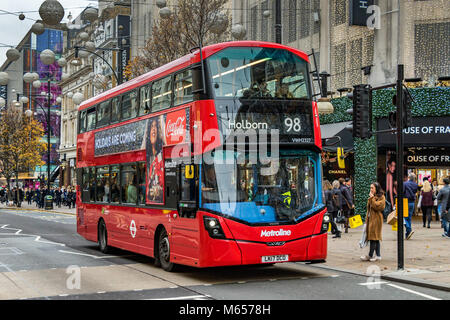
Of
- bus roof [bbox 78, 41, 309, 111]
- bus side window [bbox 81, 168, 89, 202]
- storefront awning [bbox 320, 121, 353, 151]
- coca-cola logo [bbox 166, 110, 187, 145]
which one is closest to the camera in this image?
bus roof [bbox 78, 41, 309, 111]

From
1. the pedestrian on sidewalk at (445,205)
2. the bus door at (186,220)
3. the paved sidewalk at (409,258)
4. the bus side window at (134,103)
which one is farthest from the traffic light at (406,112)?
the pedestrian on sidewalk at (445,205)

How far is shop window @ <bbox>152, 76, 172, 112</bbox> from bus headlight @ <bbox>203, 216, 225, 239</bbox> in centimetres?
302

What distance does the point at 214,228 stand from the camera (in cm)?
1126

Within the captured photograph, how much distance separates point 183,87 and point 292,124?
2.23 meters

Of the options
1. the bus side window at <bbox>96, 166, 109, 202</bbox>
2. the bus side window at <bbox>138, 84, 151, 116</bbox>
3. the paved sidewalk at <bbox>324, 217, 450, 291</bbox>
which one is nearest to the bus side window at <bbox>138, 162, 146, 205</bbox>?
the bus side window at <bbox>138, 84, 151, 116</bbox>

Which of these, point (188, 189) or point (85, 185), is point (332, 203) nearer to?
point (85, 185)

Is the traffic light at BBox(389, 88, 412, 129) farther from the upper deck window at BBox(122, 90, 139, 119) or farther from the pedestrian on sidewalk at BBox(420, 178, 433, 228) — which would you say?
the pedestrian on sidewalk at BBox(420, 178, 433, 228)

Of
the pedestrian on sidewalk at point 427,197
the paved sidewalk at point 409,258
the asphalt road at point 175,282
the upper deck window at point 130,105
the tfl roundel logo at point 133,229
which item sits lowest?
the asphalt road at point 175,282

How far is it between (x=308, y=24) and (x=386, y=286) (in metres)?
21.7

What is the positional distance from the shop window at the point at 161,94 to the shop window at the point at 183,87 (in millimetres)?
404

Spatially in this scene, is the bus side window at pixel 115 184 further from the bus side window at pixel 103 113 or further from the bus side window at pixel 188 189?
the bus side window at pixel 188 189

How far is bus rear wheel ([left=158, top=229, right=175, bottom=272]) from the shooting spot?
1311 cm

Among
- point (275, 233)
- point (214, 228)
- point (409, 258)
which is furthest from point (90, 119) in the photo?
point (409, 258)

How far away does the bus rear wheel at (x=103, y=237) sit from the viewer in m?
17.6
